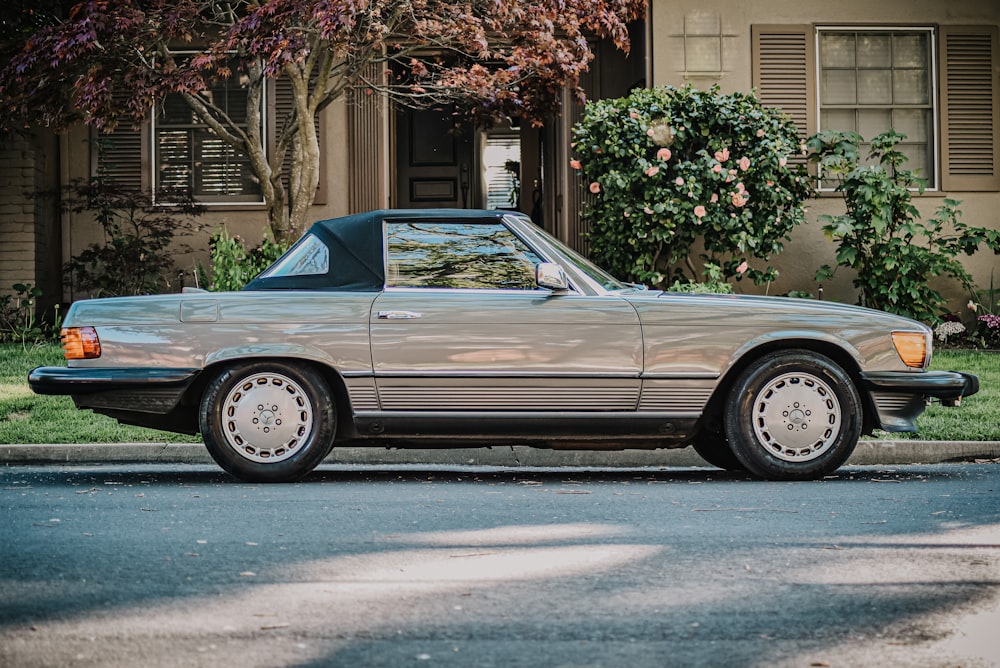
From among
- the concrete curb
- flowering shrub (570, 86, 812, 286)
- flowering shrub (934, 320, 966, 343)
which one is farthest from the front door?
the concrete curb

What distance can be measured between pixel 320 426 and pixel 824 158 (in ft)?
29.6

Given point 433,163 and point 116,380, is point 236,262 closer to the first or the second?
point 433,163

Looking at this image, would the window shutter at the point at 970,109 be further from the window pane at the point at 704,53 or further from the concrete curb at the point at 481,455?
the concrete curb at the point at 481,455

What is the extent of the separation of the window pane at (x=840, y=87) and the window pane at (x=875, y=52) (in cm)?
20

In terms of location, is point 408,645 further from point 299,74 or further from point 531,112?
point 531,112

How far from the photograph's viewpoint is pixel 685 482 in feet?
23.2

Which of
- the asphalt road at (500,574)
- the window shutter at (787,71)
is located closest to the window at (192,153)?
the window shutter at (787,71)

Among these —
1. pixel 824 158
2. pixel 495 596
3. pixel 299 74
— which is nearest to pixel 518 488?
pixel 495 596

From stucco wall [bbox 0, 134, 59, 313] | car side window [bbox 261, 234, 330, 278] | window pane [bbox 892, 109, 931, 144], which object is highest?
window pane [bbox 892, 109, 931, 144]

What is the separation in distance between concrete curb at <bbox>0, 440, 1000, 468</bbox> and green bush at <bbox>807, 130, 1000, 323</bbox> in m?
5.49

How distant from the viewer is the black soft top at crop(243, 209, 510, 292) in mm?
6969

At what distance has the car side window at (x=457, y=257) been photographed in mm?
6992

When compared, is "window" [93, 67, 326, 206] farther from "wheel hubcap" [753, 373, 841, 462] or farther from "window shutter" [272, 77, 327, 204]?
"wheel hubcap" [753, 373, 841, 462]

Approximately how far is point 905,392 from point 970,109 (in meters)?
9.24
